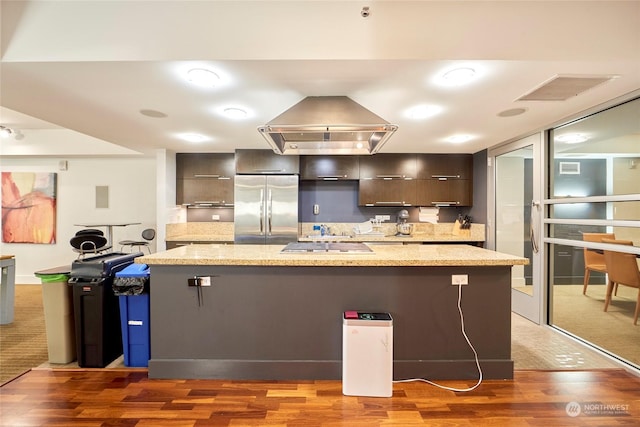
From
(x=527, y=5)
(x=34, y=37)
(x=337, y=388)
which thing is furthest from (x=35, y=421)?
(x=527, y=5)

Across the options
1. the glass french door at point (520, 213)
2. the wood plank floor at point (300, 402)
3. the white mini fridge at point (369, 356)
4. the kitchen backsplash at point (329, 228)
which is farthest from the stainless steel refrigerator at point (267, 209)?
the glass french door at point (520, 213)

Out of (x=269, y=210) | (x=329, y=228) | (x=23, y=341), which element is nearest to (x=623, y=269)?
(x=329, y=228)

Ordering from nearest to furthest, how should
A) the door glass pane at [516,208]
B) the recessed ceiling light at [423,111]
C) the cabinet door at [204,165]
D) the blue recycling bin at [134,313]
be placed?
the blue recycling bin at [134,313]
the recessed ceiling light at [423,111]
the door glass pane at [516,208]
the cabinet door at [204,165]

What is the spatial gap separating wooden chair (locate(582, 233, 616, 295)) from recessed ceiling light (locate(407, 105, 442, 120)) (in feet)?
6.23

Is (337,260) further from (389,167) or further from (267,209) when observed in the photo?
(389,167)

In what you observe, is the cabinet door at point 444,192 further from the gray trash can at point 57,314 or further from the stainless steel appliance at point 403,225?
the gray trash can at point 57,314

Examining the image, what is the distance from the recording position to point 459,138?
3.72 metres

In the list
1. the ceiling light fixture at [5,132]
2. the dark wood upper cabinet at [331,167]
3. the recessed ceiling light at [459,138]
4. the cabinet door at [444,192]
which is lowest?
the cabinet door at [444,192]

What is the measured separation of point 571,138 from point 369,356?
3.11m

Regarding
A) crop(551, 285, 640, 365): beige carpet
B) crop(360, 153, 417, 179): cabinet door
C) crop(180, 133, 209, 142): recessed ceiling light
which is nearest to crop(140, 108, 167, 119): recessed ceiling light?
crop(180, 133, 209, 142): recessed ceiling light

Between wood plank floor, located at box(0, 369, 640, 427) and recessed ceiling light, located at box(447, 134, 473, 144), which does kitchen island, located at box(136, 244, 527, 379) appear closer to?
wood plank floor, located at box(0, 369, 640, 427)

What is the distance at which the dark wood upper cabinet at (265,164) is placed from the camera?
14.4 feet

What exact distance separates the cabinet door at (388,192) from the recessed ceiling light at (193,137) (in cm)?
246

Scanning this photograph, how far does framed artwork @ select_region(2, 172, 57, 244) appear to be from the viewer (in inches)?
199
